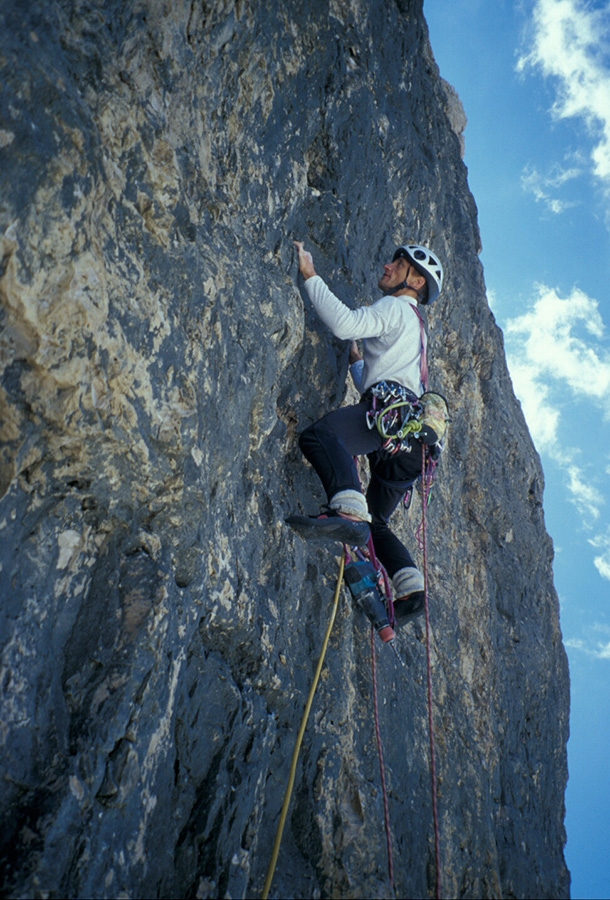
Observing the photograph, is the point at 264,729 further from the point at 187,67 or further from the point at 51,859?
the point at 187,67

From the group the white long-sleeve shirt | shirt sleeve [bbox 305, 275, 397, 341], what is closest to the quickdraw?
the white long-sleeve shirt

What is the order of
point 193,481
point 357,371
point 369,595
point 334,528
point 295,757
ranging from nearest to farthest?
1. point 193,481
2. point 295,757
3. point 334,528
4. point 369,595
5. point 357,371

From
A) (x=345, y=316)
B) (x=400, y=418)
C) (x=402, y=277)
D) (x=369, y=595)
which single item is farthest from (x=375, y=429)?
(x=402, y=277)

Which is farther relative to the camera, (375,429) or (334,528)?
(375,429)

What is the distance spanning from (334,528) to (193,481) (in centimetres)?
97

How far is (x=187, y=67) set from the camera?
4.07 m

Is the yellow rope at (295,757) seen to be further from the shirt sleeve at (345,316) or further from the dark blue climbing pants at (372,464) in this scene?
the shirt sleeve at (345,316)

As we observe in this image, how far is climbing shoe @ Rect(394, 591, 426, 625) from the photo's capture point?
4.94 meters

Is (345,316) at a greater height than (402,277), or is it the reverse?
(402,277)

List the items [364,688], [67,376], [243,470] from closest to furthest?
[67,376] < [243,470] < [364,688]

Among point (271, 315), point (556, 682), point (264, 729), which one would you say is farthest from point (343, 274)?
point (556, 682)

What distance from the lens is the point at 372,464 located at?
5426 mm

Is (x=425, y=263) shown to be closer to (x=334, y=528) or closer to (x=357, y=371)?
(x=357, y=371)

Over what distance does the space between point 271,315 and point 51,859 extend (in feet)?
9.98
